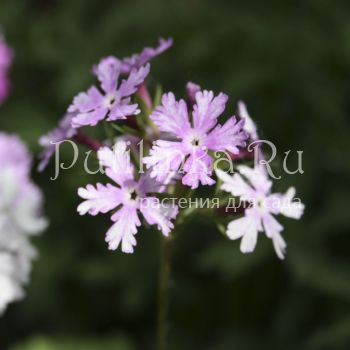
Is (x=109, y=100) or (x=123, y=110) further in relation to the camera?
(x=109, y=100)

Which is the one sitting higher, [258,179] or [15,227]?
[15,227]

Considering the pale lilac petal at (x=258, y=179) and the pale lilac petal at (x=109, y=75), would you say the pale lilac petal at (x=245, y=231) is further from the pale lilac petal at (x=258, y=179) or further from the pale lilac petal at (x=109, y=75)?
the pale lilac petal at (x=109, y=75)

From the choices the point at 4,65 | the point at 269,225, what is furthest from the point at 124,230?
the point at 4,65

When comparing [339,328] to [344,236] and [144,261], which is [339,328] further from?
[144,261]

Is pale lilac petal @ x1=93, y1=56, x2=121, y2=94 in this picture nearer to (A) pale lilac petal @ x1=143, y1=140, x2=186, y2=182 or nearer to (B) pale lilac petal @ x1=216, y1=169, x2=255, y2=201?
(A) pale lilac petal @ x1=143, y1=140, x2=186, y2=182

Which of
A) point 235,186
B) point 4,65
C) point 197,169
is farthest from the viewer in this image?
point 4,65

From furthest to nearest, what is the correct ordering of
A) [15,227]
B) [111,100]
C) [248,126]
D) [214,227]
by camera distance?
[214,227] → [15,227] → [248,126] → [111,100]

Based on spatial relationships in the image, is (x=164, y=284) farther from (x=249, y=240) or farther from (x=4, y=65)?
(x=4, y=65)

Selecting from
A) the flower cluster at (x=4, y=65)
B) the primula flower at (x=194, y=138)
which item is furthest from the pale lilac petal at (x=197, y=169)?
the flower cluster at (x=4, y=65)
